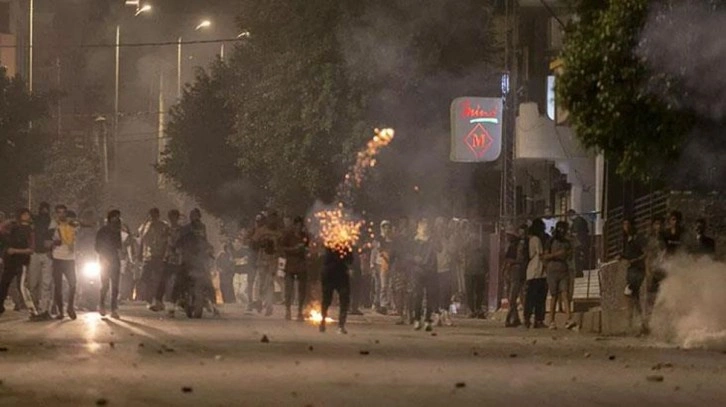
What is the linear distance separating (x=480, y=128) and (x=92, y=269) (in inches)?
458

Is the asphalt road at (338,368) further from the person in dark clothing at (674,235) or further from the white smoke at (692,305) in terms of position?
the person in dark clothing at (674,235)

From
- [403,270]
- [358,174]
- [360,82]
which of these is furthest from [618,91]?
[358,174]

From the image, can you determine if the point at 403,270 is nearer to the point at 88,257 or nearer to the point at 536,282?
the point at 536,282

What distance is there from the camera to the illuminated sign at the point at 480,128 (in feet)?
127

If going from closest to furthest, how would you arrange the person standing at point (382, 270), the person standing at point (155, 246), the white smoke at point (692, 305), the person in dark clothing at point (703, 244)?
the white smoke at point (692, 305), the person in dark clothing at point (703, 244), the person standing at point (155, 246), the person standing at point (382, 270)

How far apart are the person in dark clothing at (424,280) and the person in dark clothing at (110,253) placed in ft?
15.4

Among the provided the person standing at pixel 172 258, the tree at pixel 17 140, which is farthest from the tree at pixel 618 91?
the tree at pixel 17 140

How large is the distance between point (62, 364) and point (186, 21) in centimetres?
9600

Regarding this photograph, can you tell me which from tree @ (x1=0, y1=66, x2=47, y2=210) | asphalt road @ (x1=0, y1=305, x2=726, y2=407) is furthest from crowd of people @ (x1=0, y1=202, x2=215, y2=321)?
tree @ (x1=0, y1=66, x2=47, y2=210)

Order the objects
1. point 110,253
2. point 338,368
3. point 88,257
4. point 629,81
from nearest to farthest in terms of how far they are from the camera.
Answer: point 338,368 < point 629,81 < point 110,253 < point 88,257

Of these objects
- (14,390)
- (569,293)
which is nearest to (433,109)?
(569,293)

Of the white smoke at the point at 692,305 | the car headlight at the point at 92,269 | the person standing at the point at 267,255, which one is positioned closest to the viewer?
the white smoke at the point at 692,305

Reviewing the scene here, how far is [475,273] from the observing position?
3212cm

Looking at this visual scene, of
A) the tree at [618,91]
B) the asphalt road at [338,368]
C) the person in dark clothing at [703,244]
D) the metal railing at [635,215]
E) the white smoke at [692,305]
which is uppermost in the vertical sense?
the tree at [618,91]
